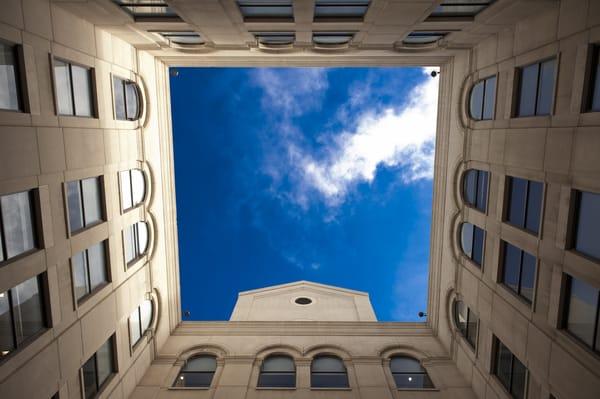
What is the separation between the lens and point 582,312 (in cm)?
1095

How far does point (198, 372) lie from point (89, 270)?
26.8 feet

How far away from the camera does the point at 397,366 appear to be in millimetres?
19984

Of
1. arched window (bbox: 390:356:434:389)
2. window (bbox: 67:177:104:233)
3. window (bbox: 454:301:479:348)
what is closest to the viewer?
window (bbox: 67:177:104:233)

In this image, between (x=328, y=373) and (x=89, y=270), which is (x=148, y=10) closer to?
(x=89, y=270)

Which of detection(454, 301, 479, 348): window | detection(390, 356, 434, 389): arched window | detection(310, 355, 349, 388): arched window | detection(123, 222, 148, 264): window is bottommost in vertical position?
detection(390, 356, 434, 389): arched window

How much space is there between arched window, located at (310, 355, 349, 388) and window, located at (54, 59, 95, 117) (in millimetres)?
14993

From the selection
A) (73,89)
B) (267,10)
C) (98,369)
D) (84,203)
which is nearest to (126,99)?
(73,89)

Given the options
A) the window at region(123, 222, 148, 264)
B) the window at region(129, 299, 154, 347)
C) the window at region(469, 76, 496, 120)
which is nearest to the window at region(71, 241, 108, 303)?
the window at region(123, 222, 148, 264)

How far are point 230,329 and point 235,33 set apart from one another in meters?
15.1

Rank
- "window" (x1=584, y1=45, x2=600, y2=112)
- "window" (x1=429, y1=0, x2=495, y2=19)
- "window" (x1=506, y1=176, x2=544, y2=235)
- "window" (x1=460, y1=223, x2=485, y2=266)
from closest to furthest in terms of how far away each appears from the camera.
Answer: "window" (x1=584, y1=45, x2=600, y2=112)
"window" (x1=506, y1=176, x2=544, y2=235)
"window" (x1=429, y1=0, x2=495, y2=19)
"window" (x1=460, y1=223, x2=485, y2=266)

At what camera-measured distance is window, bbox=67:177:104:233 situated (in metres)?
13.4

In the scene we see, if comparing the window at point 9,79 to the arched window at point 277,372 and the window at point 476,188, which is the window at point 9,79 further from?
the window at point 476,188

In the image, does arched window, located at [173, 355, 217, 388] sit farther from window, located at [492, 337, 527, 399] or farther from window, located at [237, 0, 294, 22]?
window, located at [237, 0, 294, 22]

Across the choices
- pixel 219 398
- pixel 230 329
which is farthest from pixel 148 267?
pixel 219 398
